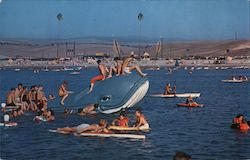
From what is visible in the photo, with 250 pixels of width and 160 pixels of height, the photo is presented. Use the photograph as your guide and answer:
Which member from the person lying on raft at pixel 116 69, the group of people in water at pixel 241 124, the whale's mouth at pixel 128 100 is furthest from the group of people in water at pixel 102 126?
the person lying on raft at pixel 116 69

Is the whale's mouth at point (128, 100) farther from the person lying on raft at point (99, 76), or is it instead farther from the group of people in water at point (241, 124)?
the group of people in water at point (241, 124)

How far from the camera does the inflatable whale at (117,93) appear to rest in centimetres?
2641

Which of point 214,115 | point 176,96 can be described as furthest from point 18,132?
point 176,96

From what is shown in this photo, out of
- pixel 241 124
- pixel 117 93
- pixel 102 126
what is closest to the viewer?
pixel 102 126

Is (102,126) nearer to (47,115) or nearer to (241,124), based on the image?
(47,115)

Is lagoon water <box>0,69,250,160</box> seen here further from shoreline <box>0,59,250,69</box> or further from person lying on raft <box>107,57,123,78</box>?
shoreline <box>0,59,250,69</box>

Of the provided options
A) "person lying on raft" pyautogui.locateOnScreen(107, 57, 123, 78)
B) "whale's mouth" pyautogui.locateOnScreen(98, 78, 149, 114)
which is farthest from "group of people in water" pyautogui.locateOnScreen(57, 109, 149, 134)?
"person lying on raft" pyautogui.locateOnScreen(107, 57, 123, 78)

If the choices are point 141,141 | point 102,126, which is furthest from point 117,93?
point 141,141

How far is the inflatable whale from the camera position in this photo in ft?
86.6

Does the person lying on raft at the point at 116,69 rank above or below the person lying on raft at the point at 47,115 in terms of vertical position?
above

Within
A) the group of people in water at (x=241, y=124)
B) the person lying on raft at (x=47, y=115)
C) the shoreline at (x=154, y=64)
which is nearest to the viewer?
the group of people in water at (x=241, y=124)

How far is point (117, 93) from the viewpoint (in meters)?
26.4

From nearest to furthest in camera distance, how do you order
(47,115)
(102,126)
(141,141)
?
(141,141), (102,126), (47,115)

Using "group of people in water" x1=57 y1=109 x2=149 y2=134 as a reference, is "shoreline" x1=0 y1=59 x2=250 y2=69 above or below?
below
